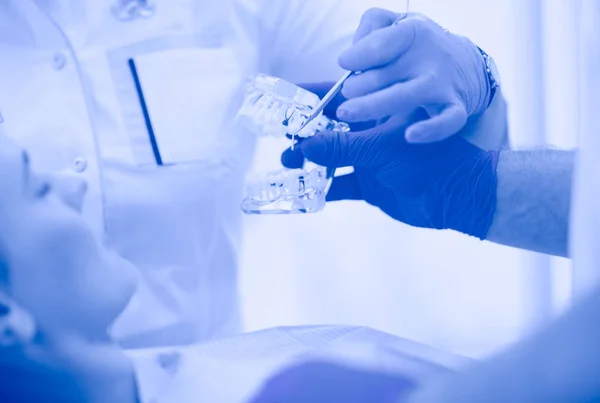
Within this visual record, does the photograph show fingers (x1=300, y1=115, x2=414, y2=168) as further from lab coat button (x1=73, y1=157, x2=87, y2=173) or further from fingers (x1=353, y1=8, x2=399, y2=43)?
lab coat button (x1=73, y1=157, x2=87, y2=173)

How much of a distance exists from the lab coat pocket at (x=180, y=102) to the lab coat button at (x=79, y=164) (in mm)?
86

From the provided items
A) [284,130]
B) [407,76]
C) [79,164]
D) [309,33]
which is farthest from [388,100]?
[79,164]

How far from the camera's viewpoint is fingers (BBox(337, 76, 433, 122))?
0.57m

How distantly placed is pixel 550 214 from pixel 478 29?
33 centimetres

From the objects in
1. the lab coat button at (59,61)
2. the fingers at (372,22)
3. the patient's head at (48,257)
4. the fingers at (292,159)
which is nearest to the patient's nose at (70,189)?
the patient's head at (48,257)

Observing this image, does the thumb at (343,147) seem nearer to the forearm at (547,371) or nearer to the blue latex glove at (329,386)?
the blue latex glove at (329,386)

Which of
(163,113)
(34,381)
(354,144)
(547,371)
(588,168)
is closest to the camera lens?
(547,371)

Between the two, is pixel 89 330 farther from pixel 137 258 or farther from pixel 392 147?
pixel 392 147

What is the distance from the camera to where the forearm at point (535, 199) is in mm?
657

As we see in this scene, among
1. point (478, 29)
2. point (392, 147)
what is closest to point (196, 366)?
point (392, 147)

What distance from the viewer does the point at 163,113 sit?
0.76 meters

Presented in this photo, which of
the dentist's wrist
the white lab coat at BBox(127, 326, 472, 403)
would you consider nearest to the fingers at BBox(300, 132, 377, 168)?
the dentist's wrist

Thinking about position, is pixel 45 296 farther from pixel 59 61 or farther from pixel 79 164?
pixel 59 61

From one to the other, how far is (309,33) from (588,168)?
537 millimetres
